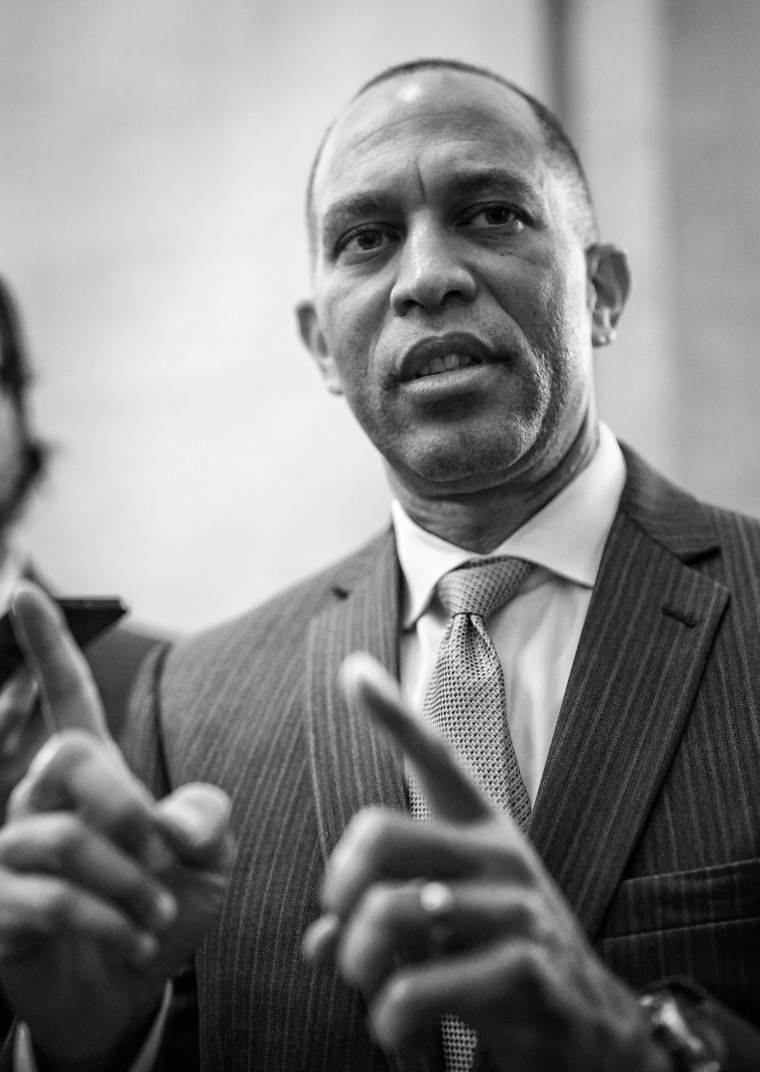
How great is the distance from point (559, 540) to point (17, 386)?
1282 millimetres

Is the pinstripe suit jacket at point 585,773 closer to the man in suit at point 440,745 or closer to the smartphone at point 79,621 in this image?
the man in suit at point 440,745

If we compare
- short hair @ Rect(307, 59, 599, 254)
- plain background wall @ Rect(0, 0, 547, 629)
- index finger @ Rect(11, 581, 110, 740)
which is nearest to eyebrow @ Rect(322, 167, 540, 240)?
short hair @ Rect(307, 59, 599, 254)

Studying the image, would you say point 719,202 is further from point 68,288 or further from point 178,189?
point 68,288

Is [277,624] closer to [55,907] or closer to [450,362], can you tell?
[450,362]

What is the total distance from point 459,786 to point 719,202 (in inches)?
77.8

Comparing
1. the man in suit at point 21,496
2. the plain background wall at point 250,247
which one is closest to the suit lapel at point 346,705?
the man in suit at point 21,496

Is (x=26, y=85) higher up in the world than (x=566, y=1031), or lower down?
higher up

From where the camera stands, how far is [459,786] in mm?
898

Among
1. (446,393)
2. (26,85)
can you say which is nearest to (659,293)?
(446,393)

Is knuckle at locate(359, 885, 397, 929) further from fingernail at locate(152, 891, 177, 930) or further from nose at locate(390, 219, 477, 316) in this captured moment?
nose at locate(390, 219, 477, 316)

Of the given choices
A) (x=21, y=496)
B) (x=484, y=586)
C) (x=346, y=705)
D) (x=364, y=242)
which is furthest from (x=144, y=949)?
(x=21, y=496)

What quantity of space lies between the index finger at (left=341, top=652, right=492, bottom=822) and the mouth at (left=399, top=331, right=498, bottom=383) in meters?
0.63

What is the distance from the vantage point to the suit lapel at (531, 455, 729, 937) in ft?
3.99

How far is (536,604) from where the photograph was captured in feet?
4.78
